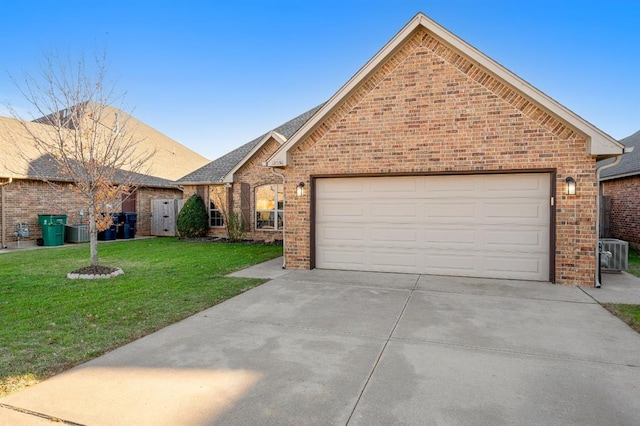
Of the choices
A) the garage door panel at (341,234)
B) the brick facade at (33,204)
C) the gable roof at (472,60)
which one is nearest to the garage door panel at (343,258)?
the garage door panel at (341,234)

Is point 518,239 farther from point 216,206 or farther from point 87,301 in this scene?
point 216,206

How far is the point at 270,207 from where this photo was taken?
51.9 feet

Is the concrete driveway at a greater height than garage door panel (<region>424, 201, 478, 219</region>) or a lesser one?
lesser

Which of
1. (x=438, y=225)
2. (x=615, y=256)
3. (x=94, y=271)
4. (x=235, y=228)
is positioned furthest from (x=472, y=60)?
(x=235, y=228)

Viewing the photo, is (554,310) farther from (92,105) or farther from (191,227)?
(191,227)

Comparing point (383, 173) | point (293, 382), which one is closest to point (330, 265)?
point (383, 173)

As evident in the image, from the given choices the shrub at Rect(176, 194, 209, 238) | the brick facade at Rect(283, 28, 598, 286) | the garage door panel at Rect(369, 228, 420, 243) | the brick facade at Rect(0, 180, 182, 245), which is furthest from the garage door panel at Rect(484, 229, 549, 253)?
the brick facade at Rect(0, 180, 182, 245)

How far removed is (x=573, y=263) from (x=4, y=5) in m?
17.7

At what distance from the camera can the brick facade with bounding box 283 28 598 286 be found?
745 cm

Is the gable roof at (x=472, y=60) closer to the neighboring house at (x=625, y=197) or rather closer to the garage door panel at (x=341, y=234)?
the garage door panel at (x=341, y=234)

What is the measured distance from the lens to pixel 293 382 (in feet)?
11.1

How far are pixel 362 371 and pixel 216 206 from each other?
47.9ft

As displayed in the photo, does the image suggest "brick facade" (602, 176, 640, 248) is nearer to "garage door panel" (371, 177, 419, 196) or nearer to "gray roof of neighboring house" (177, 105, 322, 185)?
"garage door panel" (371, 177, 419, 196)

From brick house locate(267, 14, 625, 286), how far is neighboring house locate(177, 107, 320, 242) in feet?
20.4
